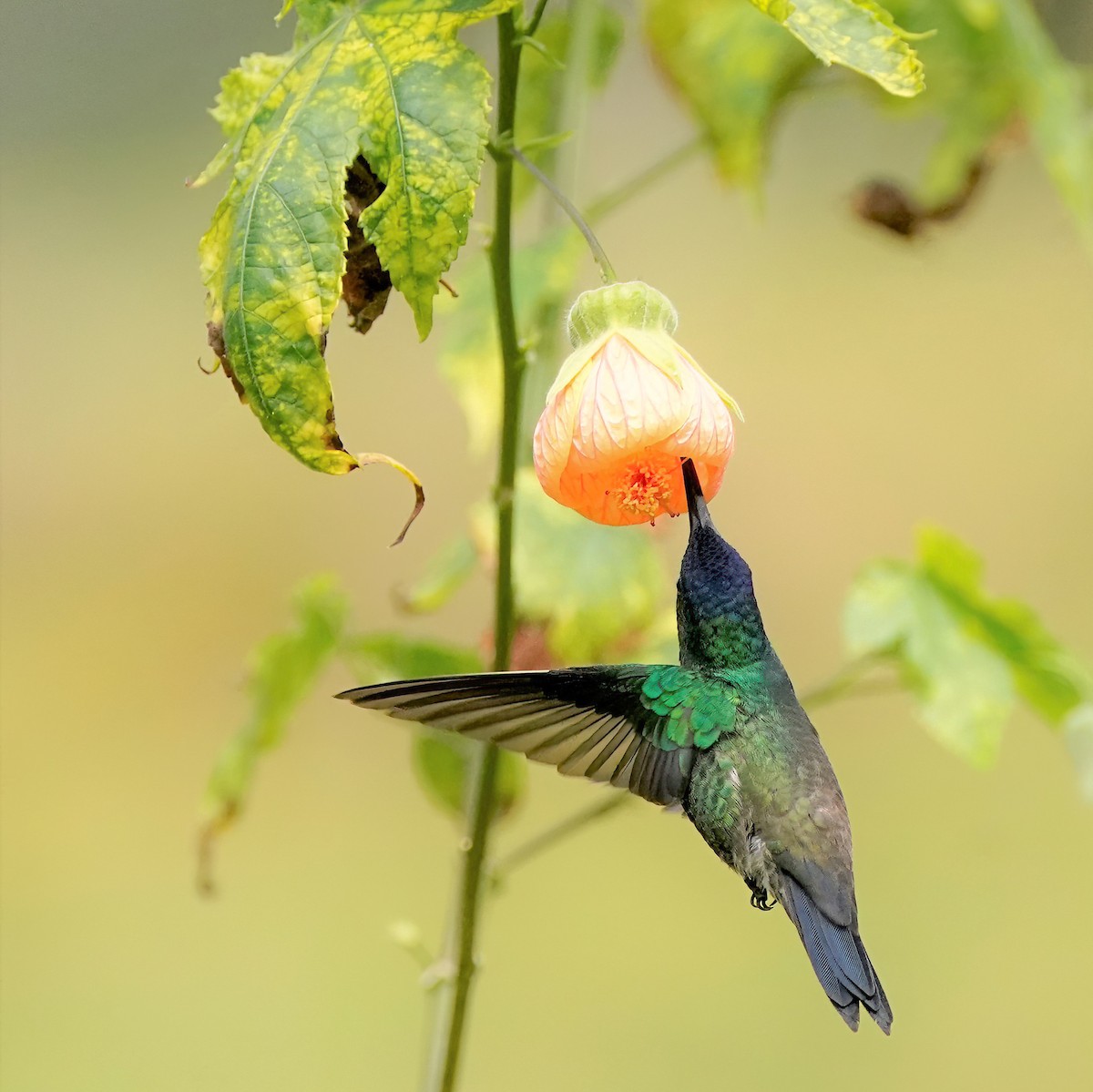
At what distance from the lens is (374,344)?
363 centimetres

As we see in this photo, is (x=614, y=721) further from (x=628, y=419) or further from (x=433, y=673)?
(x=433, y=673)

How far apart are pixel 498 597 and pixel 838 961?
316 mm

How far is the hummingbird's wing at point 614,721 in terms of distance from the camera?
82 cm

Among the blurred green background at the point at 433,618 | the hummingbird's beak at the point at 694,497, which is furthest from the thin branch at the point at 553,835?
the blurred green background at the point at 433,618

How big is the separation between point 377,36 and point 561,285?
1.31 ft

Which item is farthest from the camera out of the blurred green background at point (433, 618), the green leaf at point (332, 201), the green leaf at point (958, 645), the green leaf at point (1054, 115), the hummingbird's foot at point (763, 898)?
the blurred green background at point (433, 618)

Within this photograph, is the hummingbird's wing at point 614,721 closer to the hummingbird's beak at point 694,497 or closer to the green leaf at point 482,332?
the hummingbird's beak at point 694,497

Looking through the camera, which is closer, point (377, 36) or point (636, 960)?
point (377, 36)

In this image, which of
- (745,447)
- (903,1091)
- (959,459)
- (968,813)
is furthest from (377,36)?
(959,459)

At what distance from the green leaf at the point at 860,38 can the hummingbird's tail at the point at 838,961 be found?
51cm

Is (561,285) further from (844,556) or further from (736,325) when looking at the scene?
(736,325)

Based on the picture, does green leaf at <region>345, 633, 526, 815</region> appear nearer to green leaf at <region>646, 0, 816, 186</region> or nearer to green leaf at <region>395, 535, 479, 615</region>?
green leaf at <region>395, 535, 479, 615</region>

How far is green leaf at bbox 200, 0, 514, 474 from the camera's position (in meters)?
0.65

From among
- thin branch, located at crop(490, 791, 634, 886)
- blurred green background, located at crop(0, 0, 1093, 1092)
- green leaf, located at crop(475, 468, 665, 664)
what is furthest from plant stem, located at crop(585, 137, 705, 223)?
blurred green background, located at crop(0, 0, 1093, 1092)
